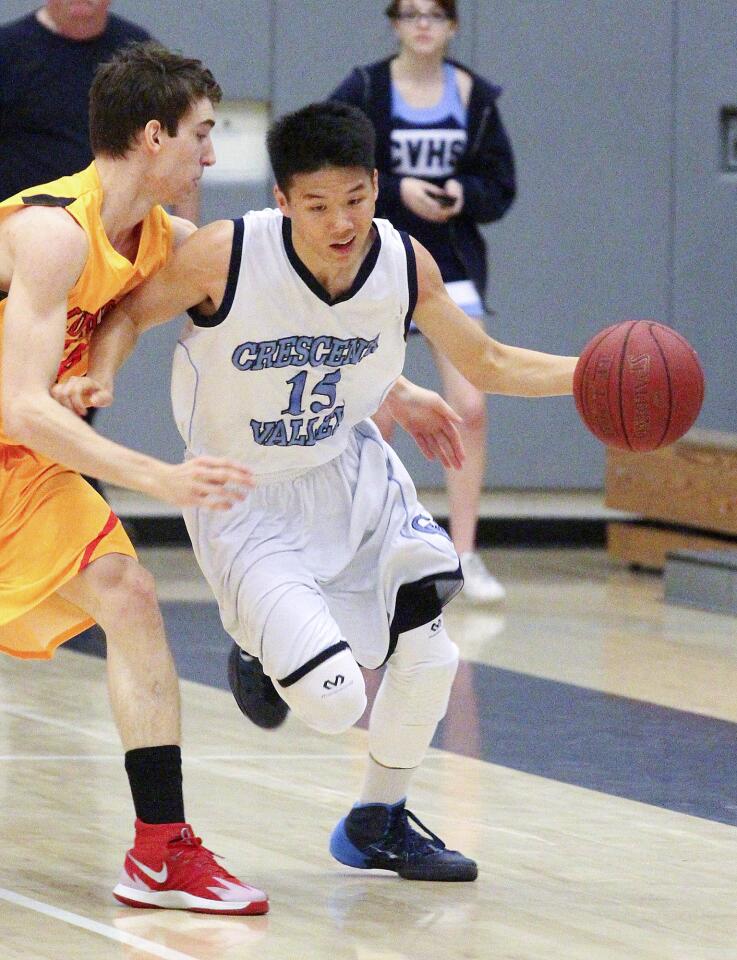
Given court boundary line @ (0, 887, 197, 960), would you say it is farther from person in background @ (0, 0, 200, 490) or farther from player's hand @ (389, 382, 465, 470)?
person in background @ (0, 0, 200, 490)

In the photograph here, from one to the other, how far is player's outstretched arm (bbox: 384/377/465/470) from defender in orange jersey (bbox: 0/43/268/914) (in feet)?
1.91

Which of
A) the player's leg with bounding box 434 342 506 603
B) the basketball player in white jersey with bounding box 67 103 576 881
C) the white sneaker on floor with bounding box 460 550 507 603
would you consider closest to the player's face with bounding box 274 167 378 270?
the basketball player in white jersey with bounding box 67 103 576 881

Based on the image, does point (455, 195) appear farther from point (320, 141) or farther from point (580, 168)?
point (320, 141)

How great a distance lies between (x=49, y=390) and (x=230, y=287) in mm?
458

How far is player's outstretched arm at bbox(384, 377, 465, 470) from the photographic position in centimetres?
381

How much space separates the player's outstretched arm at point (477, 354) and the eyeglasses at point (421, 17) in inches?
A: 114

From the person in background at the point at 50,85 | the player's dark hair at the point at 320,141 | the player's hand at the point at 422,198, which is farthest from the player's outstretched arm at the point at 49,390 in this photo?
the player's hand at the point at 422,198

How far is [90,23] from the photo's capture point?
5.79m

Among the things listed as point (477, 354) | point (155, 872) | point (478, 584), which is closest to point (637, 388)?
point (477, 354)

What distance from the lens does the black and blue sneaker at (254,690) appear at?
399cm

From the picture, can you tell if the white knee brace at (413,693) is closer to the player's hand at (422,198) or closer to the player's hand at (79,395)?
the player's hand at (79,395)

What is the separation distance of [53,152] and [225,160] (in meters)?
2.19

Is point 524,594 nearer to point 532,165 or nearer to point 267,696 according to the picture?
point 532,165

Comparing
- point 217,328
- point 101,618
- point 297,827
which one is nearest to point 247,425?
point 217,328
